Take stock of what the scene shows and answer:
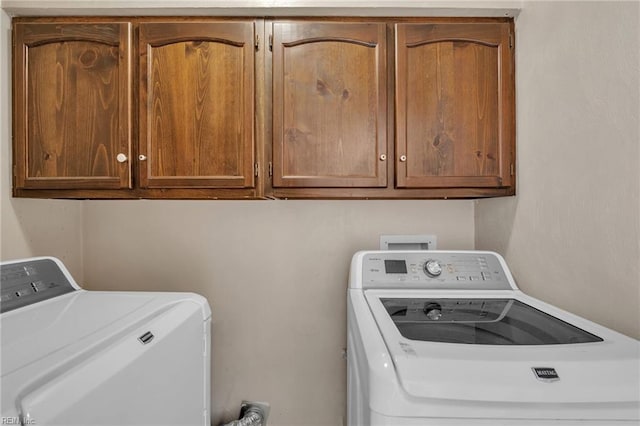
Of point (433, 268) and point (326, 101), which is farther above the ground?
point (326, 101)

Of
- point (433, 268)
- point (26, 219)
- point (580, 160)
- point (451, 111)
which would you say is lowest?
point (433, 268)

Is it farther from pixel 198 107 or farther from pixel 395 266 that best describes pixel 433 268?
pixel 198 107

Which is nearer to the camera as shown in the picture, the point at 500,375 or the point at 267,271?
the point at 500,375

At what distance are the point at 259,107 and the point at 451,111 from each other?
0.81 meters

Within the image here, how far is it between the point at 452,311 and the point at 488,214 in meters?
0.70

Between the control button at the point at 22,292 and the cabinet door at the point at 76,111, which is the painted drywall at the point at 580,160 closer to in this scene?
the cabinet door at the point at 76,111

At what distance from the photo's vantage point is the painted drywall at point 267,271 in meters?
1.79

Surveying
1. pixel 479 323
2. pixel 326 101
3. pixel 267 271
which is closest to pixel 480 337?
pixel 479 323

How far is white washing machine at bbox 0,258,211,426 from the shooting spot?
63 cm

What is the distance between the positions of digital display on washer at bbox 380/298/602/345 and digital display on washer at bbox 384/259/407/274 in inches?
7.4

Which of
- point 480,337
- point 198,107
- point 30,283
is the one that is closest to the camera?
point 480,337

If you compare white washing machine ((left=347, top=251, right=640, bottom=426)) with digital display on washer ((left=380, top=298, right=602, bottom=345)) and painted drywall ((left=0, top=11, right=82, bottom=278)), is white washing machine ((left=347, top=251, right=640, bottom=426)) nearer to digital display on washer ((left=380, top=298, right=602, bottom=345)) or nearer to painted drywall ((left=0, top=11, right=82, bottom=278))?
digital display on washer ((left=380, top=298, right=602, bottom=345))

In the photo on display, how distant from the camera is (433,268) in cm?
143

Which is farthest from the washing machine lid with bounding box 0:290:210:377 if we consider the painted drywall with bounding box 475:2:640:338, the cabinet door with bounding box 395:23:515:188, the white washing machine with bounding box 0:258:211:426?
the painted drywall with bounding box 475:2:640:338
